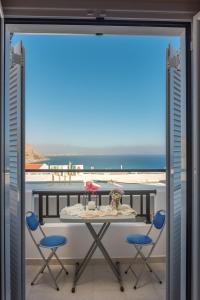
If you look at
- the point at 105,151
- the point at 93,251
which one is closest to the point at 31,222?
the point at 93,251

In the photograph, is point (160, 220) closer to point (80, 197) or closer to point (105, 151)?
point (80, 197)

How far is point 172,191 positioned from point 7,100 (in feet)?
4.25

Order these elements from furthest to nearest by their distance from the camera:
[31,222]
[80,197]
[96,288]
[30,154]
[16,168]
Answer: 1. [80,197]
2. [30,154]
3. [31,222]
4. [96,288]
5. [16,168]

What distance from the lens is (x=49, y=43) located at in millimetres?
4844

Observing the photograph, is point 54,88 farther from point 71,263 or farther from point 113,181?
point 71,263

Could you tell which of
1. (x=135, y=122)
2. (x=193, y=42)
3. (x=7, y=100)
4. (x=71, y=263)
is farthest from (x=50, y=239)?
(x=135, y=122)

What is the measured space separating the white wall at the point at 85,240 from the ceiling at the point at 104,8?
7.97ft

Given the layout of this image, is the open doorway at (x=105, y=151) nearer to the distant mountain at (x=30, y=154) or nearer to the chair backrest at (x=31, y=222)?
the distant mountain at (x=30, y=154)

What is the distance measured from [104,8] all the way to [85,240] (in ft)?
8.97

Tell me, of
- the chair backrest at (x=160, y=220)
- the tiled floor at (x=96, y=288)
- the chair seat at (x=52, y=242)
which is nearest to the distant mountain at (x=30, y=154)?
the chair seat at (x=52, y=242)

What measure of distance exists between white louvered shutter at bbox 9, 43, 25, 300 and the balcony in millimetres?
995

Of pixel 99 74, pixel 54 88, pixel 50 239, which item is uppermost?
pixel 99 74

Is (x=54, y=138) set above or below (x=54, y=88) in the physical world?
below

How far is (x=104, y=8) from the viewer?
176 centimetres
